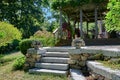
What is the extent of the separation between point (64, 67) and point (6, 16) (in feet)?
63.6

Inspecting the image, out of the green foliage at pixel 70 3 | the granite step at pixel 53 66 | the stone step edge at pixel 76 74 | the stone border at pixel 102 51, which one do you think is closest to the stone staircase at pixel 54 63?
the granite step at pixel 53 66

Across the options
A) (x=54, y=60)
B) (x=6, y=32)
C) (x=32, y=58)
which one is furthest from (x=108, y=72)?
(x=6, y=32)

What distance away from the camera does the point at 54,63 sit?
9391 mm

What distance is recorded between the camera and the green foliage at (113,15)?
21.1ft

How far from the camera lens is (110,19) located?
6.87 m

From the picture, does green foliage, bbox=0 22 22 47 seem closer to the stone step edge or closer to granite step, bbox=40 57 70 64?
granite step, bbox=40 57 70 64

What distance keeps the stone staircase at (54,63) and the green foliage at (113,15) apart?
2.39 m

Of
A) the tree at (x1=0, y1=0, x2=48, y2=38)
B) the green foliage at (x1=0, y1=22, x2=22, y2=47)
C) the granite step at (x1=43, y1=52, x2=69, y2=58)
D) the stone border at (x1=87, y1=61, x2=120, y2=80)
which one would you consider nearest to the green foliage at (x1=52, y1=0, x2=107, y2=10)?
the green foliage at (x1=0, y1=22, x2=22, y2=47)

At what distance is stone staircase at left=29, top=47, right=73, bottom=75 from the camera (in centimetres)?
882

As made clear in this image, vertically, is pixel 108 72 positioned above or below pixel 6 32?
below

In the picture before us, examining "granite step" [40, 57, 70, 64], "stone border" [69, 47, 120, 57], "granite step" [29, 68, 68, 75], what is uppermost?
"stone border" [69, 47, 120, 57]

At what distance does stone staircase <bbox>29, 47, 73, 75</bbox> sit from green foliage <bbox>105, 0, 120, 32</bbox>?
2.39 m

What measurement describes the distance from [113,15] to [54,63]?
11.5ft

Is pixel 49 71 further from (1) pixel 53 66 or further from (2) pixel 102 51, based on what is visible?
(2) pixel 102 51
